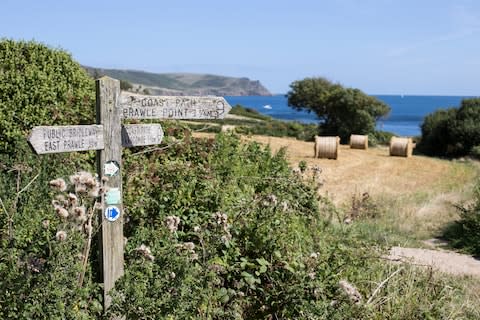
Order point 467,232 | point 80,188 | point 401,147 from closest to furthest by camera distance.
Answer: point 80,188
point 467,232
point 401,147

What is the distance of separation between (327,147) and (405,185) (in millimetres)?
5984

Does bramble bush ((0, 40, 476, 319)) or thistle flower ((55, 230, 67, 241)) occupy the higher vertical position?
thistle flower ((55, 230, 67, 241))

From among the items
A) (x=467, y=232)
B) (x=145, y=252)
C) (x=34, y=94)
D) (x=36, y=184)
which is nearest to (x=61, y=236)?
(x=145, y=252)

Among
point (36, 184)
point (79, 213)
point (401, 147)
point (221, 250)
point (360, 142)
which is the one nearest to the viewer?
point (79, 213)

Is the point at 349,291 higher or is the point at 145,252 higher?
the point at 145,252

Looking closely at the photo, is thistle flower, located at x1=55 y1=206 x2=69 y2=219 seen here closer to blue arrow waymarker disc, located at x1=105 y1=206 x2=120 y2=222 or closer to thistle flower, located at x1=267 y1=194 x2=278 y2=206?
blue arrow waymarker disc, located at x1=105 y1=206 x2=120 y2=222

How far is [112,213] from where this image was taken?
13.1 feet

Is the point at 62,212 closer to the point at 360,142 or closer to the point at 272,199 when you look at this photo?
the point at 272,199

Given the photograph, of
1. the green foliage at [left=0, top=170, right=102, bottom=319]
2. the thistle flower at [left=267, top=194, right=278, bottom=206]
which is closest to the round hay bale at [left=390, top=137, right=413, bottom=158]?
the thistle flower at [left=267, top=194, right=278, bottom=206]

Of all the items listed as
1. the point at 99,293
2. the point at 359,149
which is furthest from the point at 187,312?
the point at 359,149

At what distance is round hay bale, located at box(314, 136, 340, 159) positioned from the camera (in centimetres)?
2360

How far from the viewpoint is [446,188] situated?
54.0ft

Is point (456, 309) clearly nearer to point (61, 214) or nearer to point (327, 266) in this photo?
point (327, 266)

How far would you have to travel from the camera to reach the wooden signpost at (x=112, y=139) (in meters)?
3.84
